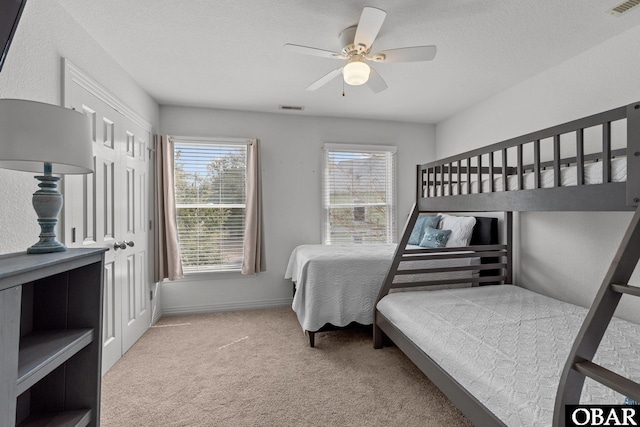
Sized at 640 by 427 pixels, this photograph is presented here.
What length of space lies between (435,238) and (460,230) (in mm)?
281

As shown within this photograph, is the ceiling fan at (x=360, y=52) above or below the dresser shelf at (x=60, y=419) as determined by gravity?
above

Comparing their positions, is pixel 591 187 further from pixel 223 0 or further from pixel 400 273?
pixel 223 0

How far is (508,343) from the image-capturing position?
1622 millimetres

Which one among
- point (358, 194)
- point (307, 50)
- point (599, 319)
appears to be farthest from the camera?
point (358, 194)

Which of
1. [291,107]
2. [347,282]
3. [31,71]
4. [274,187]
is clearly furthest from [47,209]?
[291,107]

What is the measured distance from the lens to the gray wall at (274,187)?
11.9ft

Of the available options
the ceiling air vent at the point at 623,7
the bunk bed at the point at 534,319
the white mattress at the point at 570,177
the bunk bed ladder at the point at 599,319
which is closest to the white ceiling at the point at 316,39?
the ceiling air vent at the point at 623,7

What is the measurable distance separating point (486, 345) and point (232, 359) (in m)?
1.86

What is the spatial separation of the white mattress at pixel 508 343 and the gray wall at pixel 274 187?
66.3 inches

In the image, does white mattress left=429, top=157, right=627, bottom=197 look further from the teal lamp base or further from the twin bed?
the teal lamp base

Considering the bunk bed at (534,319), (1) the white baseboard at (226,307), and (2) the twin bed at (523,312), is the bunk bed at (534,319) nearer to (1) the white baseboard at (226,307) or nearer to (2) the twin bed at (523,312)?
(2) the twin bed at (523,312)

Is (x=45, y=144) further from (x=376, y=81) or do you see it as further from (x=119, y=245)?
(x=376, y=81)

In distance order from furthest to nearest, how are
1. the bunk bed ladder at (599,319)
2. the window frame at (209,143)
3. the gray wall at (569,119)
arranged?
the window frame at (209,143)
the gray wall at (569,119)
the bunk bed ladder at (599,319)

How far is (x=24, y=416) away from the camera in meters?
1.32
